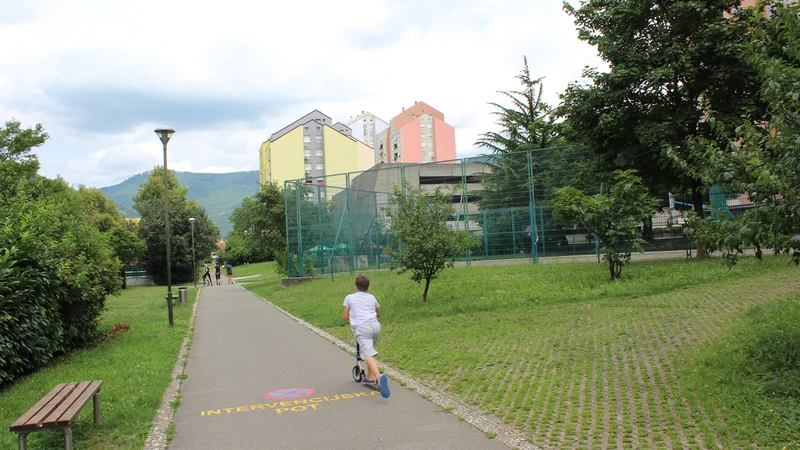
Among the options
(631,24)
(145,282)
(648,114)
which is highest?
(631,24)

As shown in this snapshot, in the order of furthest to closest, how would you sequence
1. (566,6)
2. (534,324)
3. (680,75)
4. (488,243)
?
(488,243) → (566,6) → (680,75) → (534,324)

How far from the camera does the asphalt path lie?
5.17 meters

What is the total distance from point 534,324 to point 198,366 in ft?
19.3

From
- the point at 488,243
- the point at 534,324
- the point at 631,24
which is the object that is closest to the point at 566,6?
the point at 631,24

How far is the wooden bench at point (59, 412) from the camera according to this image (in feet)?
14.6

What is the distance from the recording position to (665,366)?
6816 mm

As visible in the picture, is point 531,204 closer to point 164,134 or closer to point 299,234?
point 299,234

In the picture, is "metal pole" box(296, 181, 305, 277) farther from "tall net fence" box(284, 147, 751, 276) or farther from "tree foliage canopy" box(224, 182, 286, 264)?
"tree foliage canopy" box(224, 182, 286, 264)

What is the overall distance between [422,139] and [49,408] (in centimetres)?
10296

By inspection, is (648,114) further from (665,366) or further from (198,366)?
(198,366)

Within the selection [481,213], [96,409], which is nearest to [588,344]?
[96,409]

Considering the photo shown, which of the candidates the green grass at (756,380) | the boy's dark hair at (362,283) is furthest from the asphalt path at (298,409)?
the green grass at (756,380)

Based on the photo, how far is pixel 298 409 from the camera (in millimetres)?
6281

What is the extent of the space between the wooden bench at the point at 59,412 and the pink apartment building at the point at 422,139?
320 feet
